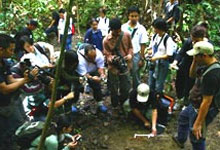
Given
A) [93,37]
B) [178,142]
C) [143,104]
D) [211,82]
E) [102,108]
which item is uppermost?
[93,37]

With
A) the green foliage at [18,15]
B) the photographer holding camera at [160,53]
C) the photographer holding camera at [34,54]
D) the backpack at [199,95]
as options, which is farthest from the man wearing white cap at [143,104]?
the green foliage at [18,15]

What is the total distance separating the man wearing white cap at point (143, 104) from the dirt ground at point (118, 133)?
0.58 ft

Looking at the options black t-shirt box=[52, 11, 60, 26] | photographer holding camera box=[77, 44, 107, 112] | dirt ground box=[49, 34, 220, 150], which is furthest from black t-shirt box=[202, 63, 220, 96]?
black t-shirt box=[52, 11, 60, 26]

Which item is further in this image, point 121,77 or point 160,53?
point 121,77

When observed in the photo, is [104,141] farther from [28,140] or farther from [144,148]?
[28,140]

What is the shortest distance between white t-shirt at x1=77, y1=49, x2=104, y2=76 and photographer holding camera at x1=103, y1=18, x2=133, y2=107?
16 cm

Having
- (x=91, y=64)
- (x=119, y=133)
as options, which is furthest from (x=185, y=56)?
(x=119, y=133)

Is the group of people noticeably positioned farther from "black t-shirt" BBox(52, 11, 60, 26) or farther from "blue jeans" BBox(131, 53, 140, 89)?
"black t-shirt" BBox(52, 11, 60, 26)

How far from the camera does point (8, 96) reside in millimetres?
4043

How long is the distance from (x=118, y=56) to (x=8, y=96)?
7.10 ft

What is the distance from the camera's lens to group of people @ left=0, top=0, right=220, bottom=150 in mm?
3893

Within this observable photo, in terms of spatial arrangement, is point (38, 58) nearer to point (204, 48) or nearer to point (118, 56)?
point (118, 56)

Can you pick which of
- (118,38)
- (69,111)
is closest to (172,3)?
(118,38)

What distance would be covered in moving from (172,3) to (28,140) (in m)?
6.21
